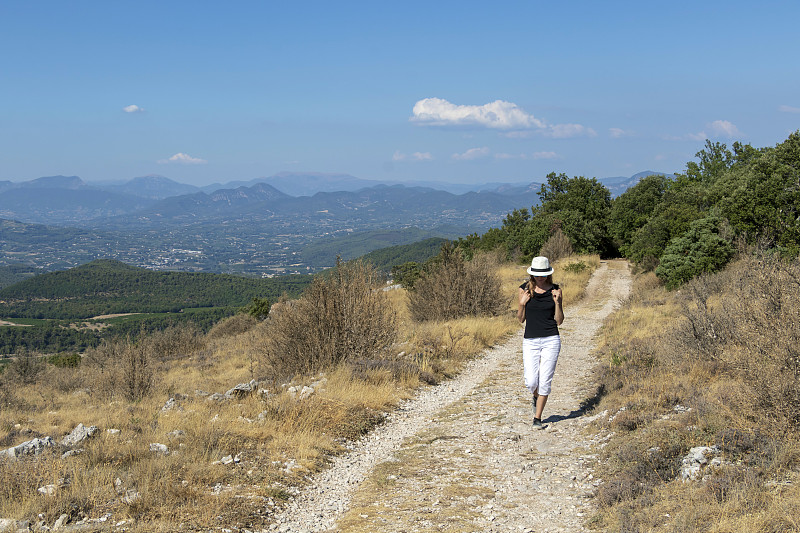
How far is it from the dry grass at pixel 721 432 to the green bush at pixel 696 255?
15.9m

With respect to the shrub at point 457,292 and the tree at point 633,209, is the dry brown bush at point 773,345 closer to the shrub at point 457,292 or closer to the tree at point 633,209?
the shrub at point 457,292

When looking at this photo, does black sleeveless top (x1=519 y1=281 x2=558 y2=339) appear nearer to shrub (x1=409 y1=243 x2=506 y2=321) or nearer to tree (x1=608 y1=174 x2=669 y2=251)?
shrub (x1=409 y1=243 x2=506 y2=321)

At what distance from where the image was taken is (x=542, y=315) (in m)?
6.90

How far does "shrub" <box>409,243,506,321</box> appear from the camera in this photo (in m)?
16.5

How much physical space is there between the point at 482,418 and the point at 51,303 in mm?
115012

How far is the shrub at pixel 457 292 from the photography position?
16484 mm

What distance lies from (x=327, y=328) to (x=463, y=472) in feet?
16.5

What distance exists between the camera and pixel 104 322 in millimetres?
80062

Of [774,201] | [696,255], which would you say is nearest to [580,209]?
[774,201]

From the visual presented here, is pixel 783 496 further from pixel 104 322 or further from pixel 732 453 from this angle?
pixel 104 322

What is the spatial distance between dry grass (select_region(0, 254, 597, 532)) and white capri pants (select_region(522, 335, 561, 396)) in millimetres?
2314

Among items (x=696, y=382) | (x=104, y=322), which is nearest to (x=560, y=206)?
(x=696, y=382)

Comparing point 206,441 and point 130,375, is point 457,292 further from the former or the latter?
point 206,441

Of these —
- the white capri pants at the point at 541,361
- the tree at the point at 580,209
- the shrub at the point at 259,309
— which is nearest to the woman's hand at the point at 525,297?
the white capri pants at the point at 541,361
